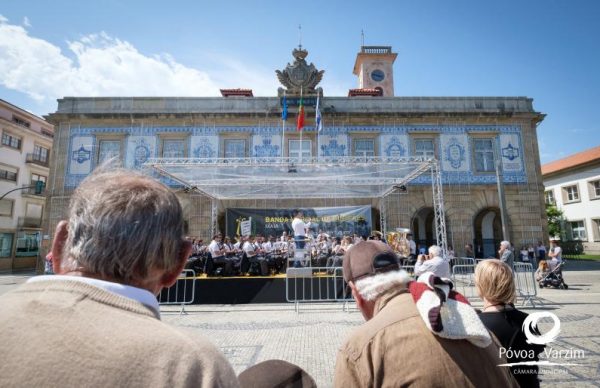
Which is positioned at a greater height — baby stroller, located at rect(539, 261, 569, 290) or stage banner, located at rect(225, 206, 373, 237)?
stage banner, located at rect(225, 206, 373, 237)

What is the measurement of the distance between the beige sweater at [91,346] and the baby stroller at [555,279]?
45.4 feet

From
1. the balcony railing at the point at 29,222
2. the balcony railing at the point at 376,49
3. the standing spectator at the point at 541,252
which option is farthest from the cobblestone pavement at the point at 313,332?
the balcony railing at the point at 376,49

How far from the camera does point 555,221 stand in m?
33.3

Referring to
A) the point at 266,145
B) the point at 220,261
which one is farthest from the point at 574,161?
the point at 220,261

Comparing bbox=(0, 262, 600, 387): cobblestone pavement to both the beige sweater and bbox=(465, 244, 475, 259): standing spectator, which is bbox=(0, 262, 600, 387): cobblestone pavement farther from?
bbox=(465, 244, 475, 259): standing spectator

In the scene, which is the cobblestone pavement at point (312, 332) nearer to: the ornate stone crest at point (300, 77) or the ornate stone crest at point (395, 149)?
the ornate stone crest at point (395, 149)

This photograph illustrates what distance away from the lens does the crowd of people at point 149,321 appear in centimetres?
76

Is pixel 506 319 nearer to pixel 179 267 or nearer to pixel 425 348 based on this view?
pixel 425 348

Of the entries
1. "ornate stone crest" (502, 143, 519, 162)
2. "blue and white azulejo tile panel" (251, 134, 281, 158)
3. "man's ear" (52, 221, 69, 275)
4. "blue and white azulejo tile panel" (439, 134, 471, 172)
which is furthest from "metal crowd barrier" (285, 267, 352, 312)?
"ornate stone crest" (502, 143, 519, 162)

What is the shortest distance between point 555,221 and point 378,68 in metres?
24.0

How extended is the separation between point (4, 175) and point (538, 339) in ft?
118

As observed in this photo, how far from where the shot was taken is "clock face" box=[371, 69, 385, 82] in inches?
1347

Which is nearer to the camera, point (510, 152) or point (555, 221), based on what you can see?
point (510, 152)

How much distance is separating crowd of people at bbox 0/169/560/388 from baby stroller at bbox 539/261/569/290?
41.4 ft
